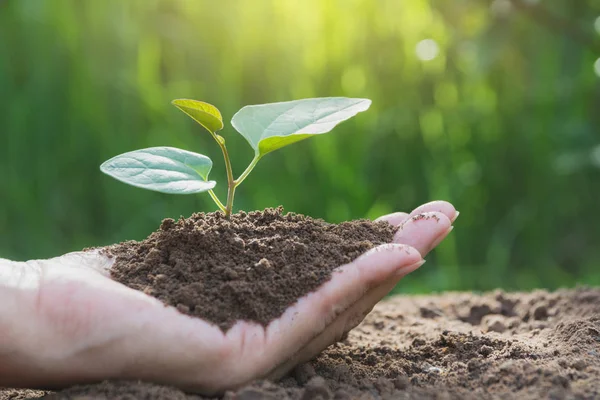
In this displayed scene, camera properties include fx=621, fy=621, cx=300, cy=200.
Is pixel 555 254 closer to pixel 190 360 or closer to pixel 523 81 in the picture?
pixel 523 81

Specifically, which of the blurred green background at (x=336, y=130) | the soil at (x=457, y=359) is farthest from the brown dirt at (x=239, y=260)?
the blurred green background at (x=336, y=130)

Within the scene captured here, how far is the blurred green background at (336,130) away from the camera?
2875 mm

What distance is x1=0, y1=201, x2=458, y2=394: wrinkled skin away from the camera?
1084 millimetres

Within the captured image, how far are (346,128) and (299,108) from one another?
63.5 inches

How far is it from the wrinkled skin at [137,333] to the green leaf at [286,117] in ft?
1.02

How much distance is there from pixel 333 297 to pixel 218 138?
0.41 meters

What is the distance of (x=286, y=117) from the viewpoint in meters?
1.37

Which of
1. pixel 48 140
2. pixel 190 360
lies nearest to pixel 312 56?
pixel 48 140

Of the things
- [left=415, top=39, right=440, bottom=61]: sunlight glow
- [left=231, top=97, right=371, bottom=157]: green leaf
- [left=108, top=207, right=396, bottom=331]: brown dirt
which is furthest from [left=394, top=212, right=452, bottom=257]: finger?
[left=415, top=39, right=440, bottom=61]: sunlight glow

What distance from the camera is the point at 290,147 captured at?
2.95 metres

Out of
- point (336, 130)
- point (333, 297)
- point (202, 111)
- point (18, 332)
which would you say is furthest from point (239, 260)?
point (336, 130)

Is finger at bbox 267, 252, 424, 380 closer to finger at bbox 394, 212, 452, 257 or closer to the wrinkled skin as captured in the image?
the wrinkled skin

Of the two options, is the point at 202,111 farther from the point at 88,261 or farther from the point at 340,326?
the point at 340,326

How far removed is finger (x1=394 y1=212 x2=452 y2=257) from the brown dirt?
37mm
